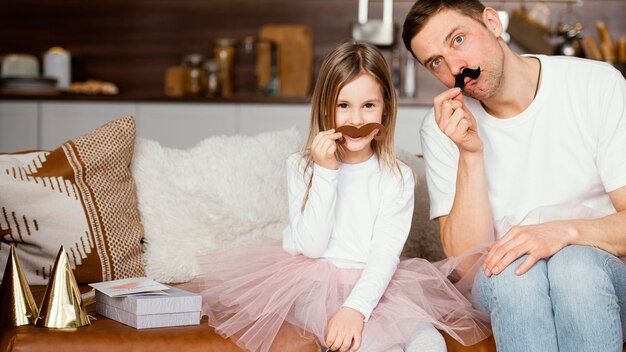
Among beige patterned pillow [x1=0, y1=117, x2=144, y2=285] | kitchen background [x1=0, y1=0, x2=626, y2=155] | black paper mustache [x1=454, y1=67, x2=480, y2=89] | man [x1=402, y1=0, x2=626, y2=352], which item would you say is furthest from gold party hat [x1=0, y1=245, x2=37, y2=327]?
kitchen background [x1=0, y1=0, x2=626, y2=155]

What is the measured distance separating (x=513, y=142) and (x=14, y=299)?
1.12 metres

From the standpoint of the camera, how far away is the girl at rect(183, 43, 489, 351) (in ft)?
5.01

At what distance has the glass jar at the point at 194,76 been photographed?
3844mm

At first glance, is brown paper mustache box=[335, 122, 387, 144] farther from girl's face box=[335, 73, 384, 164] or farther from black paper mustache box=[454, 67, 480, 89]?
black paper mustache box=[454, 67, 480, 89]

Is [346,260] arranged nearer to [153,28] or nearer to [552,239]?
[552,239]

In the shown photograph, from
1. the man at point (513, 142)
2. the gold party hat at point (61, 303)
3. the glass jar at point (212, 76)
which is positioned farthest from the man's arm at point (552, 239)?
the glass jar at point (212, 76)

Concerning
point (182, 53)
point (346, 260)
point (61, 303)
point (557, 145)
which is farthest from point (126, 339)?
point (182, 53)

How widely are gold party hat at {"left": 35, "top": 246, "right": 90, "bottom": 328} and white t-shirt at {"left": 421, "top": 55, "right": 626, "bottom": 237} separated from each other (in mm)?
830

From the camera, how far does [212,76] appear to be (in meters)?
3.85

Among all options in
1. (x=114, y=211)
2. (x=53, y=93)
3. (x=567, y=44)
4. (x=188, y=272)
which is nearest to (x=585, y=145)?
(x=188, y=272)

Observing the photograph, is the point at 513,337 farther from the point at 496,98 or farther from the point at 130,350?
the point at 130,350

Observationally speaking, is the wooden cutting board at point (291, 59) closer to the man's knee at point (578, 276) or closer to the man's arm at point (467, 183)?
the man's arm at point (467, 183)

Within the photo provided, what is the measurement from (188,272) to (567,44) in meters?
2.39

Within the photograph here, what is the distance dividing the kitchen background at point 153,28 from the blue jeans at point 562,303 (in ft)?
7.88
